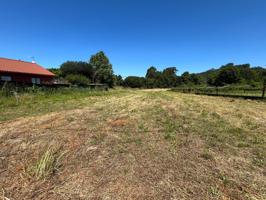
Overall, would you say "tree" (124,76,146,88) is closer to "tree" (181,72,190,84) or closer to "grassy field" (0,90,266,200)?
"tree" (181,72,190,84)

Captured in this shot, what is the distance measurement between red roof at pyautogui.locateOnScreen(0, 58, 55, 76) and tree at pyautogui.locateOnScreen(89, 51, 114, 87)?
72.4 feet

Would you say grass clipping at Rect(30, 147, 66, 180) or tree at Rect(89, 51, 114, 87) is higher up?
tree at Rect(89, 51, 114, 87)

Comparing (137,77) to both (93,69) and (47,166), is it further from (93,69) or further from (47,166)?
(47,166)

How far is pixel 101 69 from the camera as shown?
51.4m

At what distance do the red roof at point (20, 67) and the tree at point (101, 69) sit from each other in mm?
22073

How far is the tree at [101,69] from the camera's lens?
2020 inches

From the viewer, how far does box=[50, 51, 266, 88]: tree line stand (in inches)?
1823

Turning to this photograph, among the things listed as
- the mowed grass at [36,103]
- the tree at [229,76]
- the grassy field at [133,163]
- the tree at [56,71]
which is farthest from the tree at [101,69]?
the grassy field at [133,163]

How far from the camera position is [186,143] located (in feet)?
14.0

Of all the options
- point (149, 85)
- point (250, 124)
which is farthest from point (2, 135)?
point (149, 85)

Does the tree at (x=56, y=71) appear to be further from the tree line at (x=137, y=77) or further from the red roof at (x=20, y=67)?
the red roof at (x=20, y=67)

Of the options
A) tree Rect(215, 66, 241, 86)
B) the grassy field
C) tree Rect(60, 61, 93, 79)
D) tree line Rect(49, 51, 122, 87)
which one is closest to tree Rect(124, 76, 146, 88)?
tree line Rect(49, 51, 122, 87)

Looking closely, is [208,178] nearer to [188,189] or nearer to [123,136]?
[188,189]

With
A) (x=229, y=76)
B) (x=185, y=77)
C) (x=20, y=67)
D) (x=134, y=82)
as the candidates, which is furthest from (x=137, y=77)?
(x=20, y=67)
